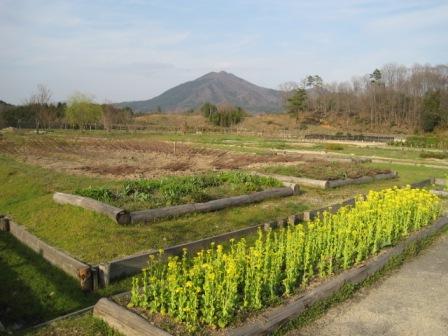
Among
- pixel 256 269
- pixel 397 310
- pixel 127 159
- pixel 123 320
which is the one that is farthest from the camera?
pixel 127 159

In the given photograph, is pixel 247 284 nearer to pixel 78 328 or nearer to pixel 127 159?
pixel 78 328

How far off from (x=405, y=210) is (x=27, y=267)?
7399 millimetres

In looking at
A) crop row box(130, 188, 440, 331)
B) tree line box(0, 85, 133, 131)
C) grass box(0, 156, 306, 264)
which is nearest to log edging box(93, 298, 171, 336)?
crop row box(130, 188, 440, 331)

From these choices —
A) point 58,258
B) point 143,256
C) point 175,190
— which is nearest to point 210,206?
point 175,190

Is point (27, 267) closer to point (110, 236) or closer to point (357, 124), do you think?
point (110, 236)

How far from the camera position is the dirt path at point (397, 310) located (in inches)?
198

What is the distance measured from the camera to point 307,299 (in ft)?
17.8

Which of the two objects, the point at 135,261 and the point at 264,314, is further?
the point at 135,261

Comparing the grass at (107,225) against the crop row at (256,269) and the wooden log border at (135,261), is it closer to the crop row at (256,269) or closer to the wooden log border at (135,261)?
the wooden log border at (135,261)

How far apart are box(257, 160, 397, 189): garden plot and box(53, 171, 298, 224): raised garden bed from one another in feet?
5.39

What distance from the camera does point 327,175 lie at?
16.0 meters

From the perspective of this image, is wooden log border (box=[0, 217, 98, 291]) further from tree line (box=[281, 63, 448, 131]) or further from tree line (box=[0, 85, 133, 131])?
tree line (box=[281, 63, 448, 131])

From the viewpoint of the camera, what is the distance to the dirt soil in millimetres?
17703

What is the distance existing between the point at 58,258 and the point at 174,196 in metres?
4.01
